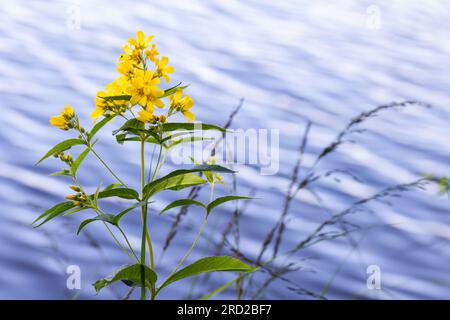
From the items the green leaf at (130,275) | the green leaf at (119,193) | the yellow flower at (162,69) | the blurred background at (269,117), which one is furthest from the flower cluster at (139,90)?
the blurred background at (269,117)

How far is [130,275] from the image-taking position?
1.14 m

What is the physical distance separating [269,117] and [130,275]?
221cm

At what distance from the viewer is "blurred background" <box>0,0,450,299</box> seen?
2299 millimetres

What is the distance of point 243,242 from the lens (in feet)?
8.00

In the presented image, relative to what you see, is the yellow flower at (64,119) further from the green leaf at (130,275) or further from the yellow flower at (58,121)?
the green leaf at (130,275)

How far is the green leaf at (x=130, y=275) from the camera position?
1.11 m

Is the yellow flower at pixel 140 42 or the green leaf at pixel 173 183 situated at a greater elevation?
the yellow flower at pixel 140 42

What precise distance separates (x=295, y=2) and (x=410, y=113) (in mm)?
1718

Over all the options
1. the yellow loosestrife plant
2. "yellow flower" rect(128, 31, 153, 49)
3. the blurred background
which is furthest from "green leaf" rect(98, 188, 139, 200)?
the blurred background

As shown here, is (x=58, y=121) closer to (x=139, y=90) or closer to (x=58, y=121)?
(x=58, y=121)

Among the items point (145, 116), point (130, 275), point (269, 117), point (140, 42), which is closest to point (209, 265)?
point (130, 275)

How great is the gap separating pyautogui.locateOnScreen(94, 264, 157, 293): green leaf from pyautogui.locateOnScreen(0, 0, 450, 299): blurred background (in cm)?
30

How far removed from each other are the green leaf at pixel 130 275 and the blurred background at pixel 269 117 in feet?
0.99
